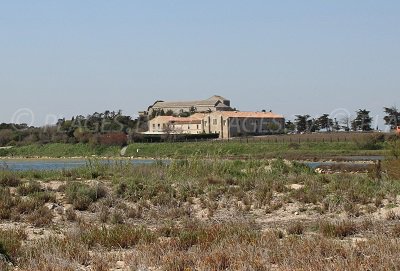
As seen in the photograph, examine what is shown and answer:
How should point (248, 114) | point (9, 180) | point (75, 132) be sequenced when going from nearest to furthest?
point (9, 180), point (75, 132), point (248, 114)

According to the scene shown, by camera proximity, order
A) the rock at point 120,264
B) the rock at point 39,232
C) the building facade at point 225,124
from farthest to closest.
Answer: the building facade at point 225,124
the rock at point 39,232
the rock at point 120,264

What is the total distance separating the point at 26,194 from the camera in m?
19.3

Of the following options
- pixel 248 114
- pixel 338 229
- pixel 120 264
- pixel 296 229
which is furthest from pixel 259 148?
pixel 120 264

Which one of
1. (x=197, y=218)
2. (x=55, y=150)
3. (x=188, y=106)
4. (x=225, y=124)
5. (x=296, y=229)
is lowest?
(x=197, y=218)

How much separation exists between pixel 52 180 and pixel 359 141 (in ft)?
A: 205

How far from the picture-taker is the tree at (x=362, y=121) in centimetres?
11731

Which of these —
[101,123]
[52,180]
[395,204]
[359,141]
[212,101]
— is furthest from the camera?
[212,101]

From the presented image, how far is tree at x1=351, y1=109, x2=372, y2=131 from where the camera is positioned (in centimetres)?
11731

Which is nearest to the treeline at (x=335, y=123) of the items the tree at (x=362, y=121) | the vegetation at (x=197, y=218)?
the tree at (x=362, y=121)

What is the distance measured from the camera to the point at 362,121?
118 m

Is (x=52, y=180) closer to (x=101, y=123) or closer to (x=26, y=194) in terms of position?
(x=26, y=194)

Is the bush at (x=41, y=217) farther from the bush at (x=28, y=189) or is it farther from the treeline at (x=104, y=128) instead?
the treeline at (x=104, y=128)

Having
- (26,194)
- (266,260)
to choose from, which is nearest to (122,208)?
(26,194)

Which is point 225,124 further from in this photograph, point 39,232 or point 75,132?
point 39,232
